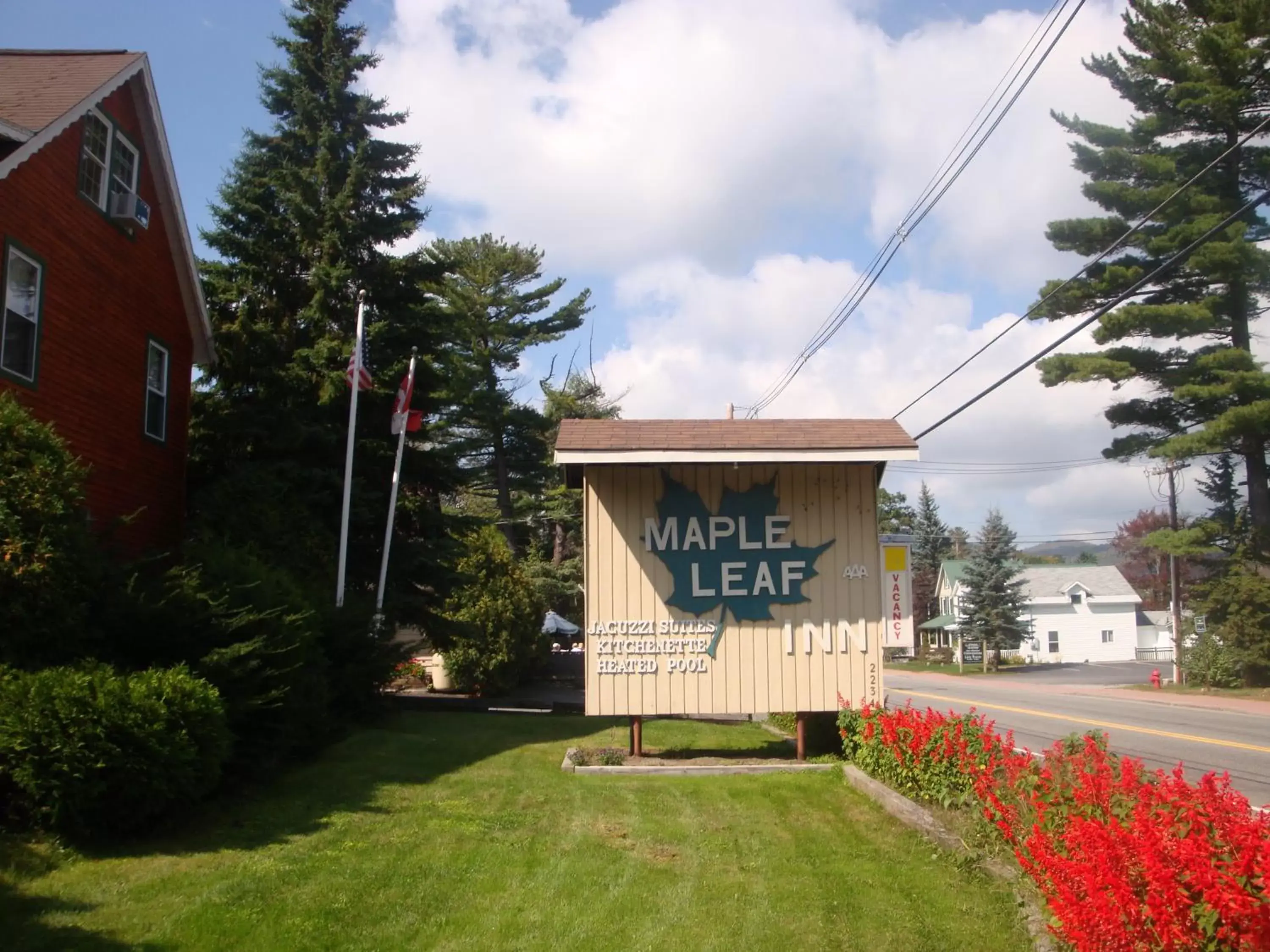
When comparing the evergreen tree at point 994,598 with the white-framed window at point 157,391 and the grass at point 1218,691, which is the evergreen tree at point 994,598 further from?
the white-framed window at point 157,391

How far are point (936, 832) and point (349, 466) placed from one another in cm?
1144

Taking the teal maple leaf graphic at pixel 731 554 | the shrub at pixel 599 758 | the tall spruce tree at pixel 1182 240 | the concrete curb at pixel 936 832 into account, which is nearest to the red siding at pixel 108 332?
the shrub at pixel 599 758

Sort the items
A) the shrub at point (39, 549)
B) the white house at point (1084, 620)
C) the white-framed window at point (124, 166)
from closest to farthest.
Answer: the shrub at point (39, 549) < the white-framed window at point (124, 166) < the white house at point (1084, 620)

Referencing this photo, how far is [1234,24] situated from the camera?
28.1 m

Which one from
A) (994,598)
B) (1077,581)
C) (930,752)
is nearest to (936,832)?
(930,752)

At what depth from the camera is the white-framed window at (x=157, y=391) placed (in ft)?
50.8

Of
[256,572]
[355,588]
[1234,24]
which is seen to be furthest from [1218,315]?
[256,572]

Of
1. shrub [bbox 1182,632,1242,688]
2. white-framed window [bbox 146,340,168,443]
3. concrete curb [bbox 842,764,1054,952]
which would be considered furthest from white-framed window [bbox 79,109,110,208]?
shrub [bbox 1182,632,1242,688]

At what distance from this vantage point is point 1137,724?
69.8ft

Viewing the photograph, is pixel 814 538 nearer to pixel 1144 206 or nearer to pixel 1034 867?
pixel 1034 867

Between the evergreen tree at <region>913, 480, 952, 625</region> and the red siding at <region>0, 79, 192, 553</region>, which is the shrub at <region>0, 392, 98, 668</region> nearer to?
the red siding at <region>0, 79, 192, 553</region>

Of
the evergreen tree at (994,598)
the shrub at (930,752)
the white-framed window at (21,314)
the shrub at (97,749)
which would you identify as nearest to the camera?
the shrub at (97,749)

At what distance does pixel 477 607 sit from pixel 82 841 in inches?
727

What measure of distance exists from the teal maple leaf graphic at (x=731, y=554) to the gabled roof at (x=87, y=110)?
8.30m
